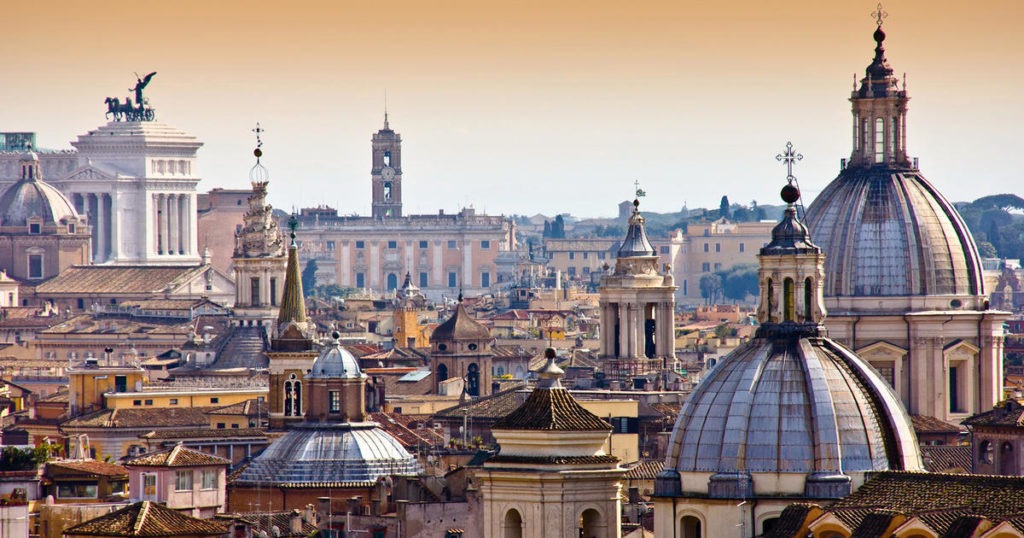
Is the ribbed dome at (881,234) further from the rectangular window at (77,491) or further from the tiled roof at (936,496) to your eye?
the tiled roof at (936,496)

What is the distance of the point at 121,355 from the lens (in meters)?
111

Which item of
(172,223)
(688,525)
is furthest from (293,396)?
(172,223)

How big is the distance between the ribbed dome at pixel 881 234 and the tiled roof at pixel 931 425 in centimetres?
211

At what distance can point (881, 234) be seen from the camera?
217 feet

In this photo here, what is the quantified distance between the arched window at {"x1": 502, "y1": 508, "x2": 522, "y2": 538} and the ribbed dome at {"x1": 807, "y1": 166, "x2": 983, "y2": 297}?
28.1 metres

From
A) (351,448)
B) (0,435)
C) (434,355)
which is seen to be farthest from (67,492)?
(434,355)

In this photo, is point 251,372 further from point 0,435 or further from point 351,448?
point 351,448

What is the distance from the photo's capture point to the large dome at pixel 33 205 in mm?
169125

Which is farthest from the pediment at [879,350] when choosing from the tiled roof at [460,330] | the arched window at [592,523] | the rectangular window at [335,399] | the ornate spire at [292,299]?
the tiled roof at [460,330]

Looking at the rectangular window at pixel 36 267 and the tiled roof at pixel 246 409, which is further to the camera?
the rectangular window at pixel 36 267

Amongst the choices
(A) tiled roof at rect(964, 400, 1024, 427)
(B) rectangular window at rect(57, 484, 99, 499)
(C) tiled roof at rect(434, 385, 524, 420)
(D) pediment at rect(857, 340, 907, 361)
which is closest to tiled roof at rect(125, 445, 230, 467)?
(B) rectangular window at rect(57, 484, 99, 499)

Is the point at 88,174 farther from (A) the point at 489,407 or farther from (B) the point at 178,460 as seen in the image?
(B) the point at 178,460

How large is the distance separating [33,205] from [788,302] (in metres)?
134

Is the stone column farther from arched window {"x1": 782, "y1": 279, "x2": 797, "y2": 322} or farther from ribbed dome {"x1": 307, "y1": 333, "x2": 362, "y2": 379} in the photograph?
arched window {"x1": 782, "y1": 279, "x2": 797, "y2": 322}
